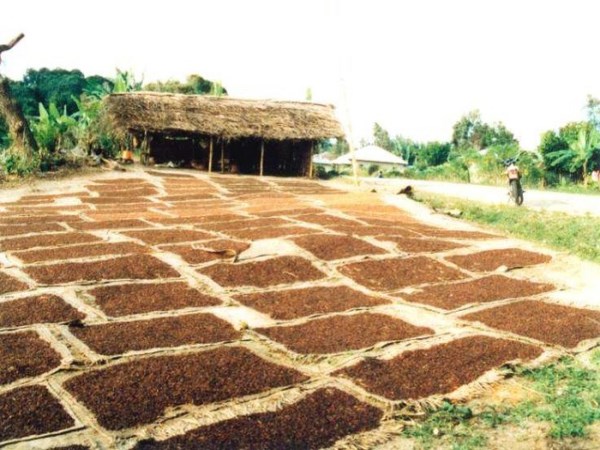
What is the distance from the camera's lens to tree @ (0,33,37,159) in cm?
1692

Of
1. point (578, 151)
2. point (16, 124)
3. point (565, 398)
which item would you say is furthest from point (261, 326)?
point (578, 151)

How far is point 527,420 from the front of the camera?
309cm

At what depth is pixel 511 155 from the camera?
25.0 m

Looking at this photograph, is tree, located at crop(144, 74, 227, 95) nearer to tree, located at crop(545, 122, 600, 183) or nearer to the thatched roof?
the thatched roof

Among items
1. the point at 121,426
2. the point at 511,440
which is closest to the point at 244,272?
the point at 121,426

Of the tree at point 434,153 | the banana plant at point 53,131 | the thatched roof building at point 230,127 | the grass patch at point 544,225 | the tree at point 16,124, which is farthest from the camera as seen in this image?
the tree at point 434,153

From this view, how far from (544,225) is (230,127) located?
43.0 ft

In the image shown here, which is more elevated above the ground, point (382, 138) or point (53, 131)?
point (382, 138)

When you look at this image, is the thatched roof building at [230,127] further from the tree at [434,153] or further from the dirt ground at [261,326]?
the tree at [434,153]

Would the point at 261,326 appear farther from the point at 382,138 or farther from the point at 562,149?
the point at 382,138

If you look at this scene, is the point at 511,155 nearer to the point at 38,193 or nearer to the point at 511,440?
the point at 38,193

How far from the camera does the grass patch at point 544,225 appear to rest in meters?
7.82

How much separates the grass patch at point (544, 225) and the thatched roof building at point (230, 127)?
1004 cm

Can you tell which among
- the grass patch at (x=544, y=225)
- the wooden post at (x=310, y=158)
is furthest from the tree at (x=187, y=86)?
the grass patch at (x=544, y=225)
